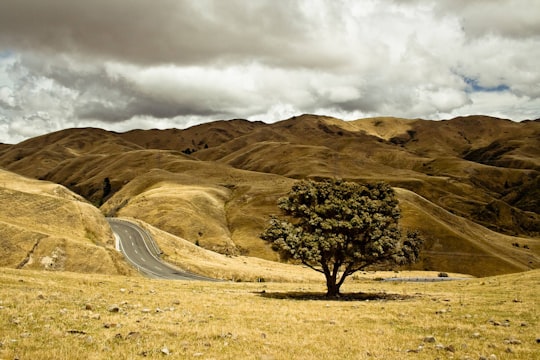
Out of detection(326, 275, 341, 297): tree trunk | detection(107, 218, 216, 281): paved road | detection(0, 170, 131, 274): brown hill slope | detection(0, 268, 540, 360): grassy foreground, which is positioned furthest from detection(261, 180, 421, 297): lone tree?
detection(107, 218, 216, 281): paved road

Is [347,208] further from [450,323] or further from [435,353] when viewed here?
[435,353]

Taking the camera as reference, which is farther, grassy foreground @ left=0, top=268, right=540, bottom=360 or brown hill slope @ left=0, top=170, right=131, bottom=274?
brown hill slope @ left=0, top=170, right=131, bottom=274

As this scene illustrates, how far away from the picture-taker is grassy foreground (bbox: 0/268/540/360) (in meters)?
17.7

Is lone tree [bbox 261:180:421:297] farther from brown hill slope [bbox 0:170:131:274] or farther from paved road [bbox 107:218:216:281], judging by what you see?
paved road [bbox 107:218:216:281]

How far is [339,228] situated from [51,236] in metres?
45.0

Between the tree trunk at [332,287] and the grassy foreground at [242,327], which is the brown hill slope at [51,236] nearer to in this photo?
the grassy foreground at [242,327]

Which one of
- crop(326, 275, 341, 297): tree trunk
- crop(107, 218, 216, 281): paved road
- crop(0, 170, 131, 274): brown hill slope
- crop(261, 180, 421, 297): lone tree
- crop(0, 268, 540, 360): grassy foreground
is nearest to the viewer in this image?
crop(0, 268, 540, 360): grassy foreground

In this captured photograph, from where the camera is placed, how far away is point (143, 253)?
97.4 m

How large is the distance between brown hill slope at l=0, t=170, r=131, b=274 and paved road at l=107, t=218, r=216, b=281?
7.99 metres

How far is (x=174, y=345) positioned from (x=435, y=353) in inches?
443

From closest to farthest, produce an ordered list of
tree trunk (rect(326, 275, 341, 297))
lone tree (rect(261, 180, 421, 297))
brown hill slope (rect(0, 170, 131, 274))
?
lone tree (rect(261, 180, 421, 297))
tree trunk (rect(326, 275, 341, 297))
brown hill slope (rect(0, 170, 131, 274))

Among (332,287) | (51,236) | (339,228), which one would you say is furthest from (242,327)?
(51,236)

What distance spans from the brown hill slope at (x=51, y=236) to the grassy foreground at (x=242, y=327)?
2513 centimetres

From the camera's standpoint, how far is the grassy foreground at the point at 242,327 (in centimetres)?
1772
